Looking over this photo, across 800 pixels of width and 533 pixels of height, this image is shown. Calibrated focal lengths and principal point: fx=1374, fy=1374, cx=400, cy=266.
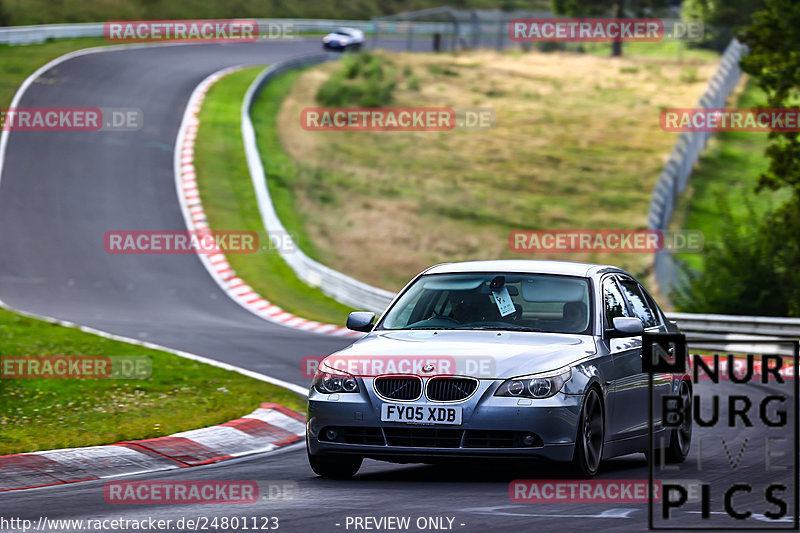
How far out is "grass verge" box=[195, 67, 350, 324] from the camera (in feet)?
94.3

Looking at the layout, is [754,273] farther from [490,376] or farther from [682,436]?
[490,376]

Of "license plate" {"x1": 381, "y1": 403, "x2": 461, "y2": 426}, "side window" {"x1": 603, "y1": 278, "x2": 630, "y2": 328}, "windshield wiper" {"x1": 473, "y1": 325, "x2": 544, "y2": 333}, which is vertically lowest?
"license plate" {"x1": 381, "y1": 403, "x2": 461, "y2": 426}

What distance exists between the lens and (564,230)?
3828 cm

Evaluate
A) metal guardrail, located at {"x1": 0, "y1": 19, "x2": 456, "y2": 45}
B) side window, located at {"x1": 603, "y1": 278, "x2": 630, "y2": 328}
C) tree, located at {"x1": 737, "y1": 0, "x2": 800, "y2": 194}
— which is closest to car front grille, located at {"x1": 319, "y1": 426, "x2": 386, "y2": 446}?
side window, located at {"x1": 603, "y1": 278, "x2": 630, "y2": 328}

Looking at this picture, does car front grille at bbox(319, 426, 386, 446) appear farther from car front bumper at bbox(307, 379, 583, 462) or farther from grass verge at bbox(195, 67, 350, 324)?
grass verge at bbox(195, 67, 350, 324)

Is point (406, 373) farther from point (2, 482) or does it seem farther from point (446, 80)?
point (446, 80)

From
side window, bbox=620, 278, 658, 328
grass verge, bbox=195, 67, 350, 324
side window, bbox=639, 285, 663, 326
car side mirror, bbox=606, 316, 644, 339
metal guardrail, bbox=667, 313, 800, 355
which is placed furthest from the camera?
grass verge, bbox=195, 67, 350, 324

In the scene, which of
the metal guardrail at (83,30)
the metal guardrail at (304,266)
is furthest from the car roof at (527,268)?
the metal guardrail at (83,30)

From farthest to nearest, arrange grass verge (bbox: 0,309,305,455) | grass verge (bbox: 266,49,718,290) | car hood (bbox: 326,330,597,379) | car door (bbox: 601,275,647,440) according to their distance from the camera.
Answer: grass verge (bbox: 266,49,718,290) → grass verge (bbox: 0,309,305,455) → car door (bbox: 601,275,647,440) → car hood (bbox: 326,330,597,379)

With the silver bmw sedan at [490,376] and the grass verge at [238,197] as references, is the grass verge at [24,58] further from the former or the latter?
the silver bmw sedan at [490,376]

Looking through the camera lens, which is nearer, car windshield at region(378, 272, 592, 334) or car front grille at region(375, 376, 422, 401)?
car front grille at region(375, 376, 422, 401)

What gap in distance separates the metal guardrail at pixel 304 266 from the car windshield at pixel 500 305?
1557 centimetres

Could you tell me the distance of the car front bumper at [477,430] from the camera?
348 inches

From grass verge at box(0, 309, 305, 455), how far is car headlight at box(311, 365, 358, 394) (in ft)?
8.94
